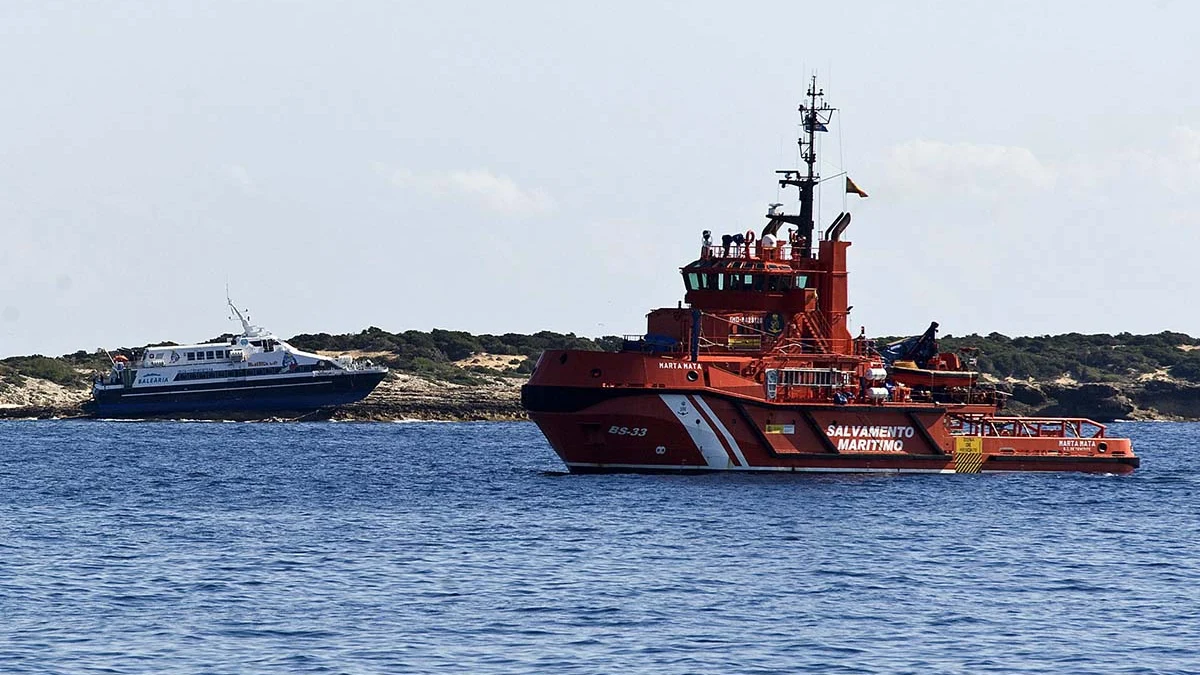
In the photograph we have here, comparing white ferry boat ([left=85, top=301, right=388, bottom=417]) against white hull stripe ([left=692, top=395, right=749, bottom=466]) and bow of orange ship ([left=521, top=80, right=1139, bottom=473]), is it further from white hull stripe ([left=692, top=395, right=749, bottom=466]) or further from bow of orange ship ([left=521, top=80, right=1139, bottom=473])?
white hull stripe ([left=692, top=395, right=749, bottom=466])

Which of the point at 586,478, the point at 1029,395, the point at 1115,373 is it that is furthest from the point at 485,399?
the point at 586,478

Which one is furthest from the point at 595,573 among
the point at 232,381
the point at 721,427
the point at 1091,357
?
the point at 1091,357

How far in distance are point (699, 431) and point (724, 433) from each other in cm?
73

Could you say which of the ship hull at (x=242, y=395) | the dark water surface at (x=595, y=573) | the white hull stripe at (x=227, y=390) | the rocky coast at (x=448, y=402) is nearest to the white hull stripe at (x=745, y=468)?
the dark water surface at (x=595, y=573)

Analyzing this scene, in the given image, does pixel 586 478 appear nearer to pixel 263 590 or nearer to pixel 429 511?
pixel 429 511

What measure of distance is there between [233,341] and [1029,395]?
2043 inches

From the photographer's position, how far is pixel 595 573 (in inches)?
1350

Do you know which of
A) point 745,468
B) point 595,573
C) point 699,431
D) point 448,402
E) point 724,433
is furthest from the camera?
point 448,402

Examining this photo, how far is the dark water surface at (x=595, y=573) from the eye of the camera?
26906mm

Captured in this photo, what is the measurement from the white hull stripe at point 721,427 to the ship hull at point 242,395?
61.3 m

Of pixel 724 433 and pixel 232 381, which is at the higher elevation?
pixel 232 381

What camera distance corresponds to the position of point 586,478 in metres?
52.3

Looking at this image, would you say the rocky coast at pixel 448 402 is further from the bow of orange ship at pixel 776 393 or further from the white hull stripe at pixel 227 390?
the bow of orange ship at pixel 776 393

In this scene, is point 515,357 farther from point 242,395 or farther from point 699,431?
point 699,431
